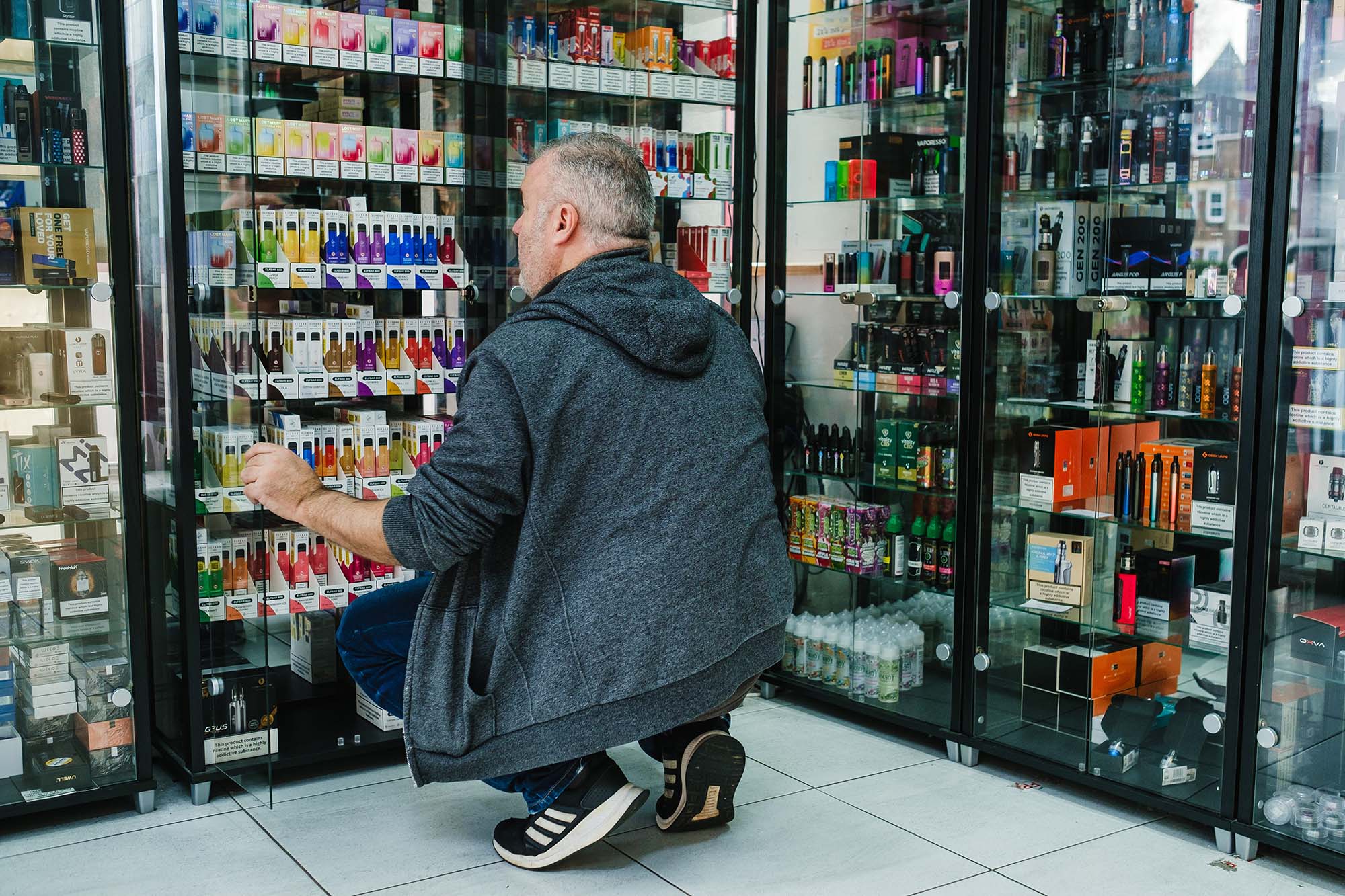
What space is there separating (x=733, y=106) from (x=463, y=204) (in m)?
1.06

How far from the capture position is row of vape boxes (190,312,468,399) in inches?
133

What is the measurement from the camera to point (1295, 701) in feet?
10.5

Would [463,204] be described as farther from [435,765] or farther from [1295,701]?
[1295,701]

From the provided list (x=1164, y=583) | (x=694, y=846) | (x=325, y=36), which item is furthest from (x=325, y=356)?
(x=1164, y=583)

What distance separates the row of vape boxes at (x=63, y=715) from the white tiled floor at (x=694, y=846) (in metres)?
0.14

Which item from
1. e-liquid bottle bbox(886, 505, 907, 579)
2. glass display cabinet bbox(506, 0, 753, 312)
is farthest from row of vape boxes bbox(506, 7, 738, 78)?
e-liquid bottle bbox(886, 505, 907, 579)

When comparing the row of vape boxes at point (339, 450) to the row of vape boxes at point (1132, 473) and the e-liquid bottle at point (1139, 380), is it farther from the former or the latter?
the e-liquid bottle at point (1139, 380)

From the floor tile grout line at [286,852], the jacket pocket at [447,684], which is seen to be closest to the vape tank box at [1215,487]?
the jacket pocket at [447,684]

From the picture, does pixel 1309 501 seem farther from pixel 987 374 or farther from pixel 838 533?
pixel 838 533

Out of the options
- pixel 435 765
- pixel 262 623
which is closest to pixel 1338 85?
pixel 435 765

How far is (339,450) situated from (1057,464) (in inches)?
85.0

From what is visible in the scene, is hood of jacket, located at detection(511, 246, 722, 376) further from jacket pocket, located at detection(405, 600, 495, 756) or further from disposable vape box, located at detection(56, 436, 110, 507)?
disposable vape box, located at detection(56, 436, 110, 507)

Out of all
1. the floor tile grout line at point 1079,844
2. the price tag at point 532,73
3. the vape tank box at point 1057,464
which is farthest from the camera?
the price tag at point 532,73

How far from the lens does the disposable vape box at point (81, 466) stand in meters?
3.41
